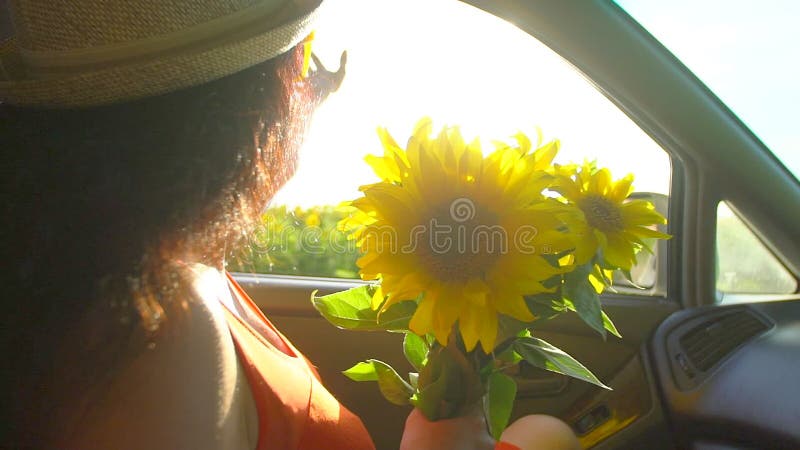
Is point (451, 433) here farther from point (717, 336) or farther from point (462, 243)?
point (717, 336)

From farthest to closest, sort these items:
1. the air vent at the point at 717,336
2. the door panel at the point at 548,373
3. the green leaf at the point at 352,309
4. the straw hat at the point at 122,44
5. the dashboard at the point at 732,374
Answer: the door panel at the point at 548,373 < the air vent at the point at 717,336 < the dashboard at the point at 732,374 < the green leaf at the point at 352,309 < the straw hat at the point at 122,44

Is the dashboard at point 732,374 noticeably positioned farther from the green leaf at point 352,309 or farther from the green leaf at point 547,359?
the green leaf at point 352,309

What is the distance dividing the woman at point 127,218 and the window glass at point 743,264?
1.29 m

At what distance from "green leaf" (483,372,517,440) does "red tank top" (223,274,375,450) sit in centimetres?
29

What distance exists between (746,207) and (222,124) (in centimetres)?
148

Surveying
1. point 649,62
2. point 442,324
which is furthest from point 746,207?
point 442,324

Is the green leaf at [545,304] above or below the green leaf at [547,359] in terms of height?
above

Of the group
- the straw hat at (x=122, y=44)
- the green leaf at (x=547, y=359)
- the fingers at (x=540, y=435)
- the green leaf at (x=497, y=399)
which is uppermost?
the straw hat at (x=122, y=44)

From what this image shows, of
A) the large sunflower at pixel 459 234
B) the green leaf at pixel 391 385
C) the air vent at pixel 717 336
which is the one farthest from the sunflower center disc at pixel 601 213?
the air vent at pixel 717 336

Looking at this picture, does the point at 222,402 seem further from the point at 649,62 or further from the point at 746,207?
the point at 746,207

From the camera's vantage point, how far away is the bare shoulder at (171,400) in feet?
2.85

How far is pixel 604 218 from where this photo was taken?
99cm

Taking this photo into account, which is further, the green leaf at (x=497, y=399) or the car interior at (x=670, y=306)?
the car interior at (x=670, y=306)

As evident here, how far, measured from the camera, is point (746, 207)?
1809mm
